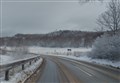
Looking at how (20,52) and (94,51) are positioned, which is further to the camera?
(20,52)

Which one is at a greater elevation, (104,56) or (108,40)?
(108,40)

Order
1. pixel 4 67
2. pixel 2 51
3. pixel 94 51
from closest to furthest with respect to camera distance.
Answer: pixel 4 67 → pixel 94 51 → pixel 2 51

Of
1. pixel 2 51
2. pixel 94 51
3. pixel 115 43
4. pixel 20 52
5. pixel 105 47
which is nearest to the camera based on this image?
pixel 115 43

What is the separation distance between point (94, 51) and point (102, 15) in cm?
778

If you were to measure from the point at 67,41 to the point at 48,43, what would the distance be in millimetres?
17218

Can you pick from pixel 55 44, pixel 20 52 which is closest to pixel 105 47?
pixel 20 52

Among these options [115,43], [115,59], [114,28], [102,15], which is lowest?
[115,59]

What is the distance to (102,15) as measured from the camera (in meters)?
37.9

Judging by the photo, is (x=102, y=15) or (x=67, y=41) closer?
(x=102, y=15)

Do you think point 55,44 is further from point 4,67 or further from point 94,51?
point 4,67

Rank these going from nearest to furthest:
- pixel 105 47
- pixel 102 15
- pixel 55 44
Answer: pixel 105 47, pixel 102 15, pixel 55 44

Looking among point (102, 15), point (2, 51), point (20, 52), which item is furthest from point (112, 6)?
point (2, 51)

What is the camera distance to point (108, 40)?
28859 mm

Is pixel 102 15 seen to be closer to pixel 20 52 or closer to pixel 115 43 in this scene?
pixel 115 43
